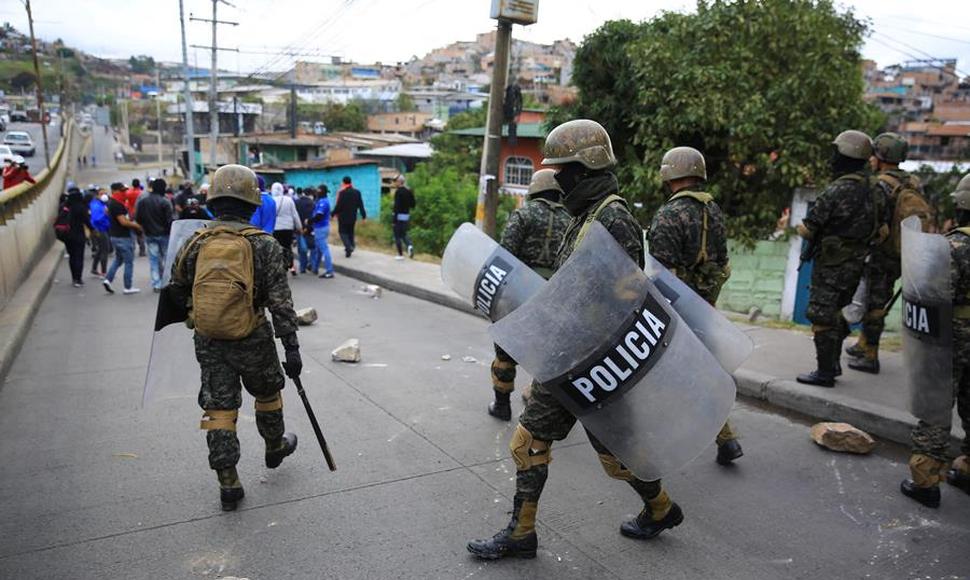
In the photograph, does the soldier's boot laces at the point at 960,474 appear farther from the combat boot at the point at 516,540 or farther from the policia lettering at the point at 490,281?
the policia lettering at the point at 490,281

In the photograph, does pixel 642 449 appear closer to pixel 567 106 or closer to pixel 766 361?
pixel 766 361

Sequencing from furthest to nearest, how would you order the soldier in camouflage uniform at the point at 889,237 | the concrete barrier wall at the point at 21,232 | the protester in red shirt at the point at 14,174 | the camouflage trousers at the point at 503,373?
the protester in red shirt at the point at 14,174
the concrete barrier wall at the point at 21,232
the soldier in camouflage uniform at the point at 889,237
the camouflage trousers at the point at 503,373

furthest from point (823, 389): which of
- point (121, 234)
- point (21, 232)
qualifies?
point (21, 232)

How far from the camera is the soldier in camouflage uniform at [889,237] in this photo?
548 centimetres

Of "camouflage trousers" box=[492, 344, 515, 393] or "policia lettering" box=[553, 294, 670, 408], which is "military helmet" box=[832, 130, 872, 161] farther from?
"policia lettering" box=[553, 294, 670, 408]

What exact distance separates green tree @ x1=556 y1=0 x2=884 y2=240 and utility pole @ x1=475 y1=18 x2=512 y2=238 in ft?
8.17

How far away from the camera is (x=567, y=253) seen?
3.18 metres

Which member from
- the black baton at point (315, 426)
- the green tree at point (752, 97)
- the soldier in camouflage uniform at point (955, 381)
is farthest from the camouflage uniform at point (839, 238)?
the green tree at point (752, 97)

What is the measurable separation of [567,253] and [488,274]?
1102mm

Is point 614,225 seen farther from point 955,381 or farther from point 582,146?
point 955,381


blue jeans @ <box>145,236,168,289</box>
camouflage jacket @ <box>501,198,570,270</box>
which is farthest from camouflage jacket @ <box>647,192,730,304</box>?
blue jeans @ <box>145,236,168,289</box>

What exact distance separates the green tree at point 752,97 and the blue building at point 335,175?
1890 cm

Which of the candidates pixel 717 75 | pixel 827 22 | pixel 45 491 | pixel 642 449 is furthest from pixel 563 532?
pixel 827 22

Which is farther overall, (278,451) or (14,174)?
(14,174)
